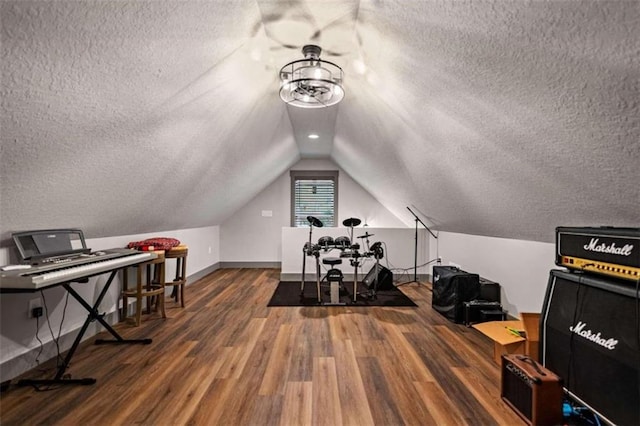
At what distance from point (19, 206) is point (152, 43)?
1.48 meters

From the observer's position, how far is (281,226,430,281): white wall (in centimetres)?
583

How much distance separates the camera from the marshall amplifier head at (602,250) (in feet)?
4.99

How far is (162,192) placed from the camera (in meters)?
3.30

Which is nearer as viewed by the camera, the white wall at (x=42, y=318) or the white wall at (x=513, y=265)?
the white wall at (x=42, y=318)

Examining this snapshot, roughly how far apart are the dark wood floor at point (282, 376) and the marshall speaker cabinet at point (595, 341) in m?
0.44

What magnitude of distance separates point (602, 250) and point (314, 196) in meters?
5.93

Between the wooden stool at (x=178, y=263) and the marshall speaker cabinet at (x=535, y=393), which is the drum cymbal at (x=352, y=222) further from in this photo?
the marshall speaker cabinet at (x=535, y=393)

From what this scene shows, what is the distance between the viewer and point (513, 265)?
352 cm

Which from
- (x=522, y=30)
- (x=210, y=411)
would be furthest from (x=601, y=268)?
(x=210, y=411)

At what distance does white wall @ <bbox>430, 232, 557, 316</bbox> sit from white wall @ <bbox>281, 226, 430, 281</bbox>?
1099 mm

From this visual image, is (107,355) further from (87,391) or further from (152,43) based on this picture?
(152,43)

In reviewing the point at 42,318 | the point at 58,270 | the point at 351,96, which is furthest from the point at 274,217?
the point at 58,270

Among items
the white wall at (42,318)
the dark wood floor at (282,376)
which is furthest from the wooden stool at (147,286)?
the dark wood floor at (282,376)

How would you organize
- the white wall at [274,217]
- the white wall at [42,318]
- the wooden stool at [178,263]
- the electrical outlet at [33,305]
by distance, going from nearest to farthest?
the white wall at [42,318] < the electrical outlet at [33,305] < the wooden stool at [178,263] < the white wall at [274,217]
